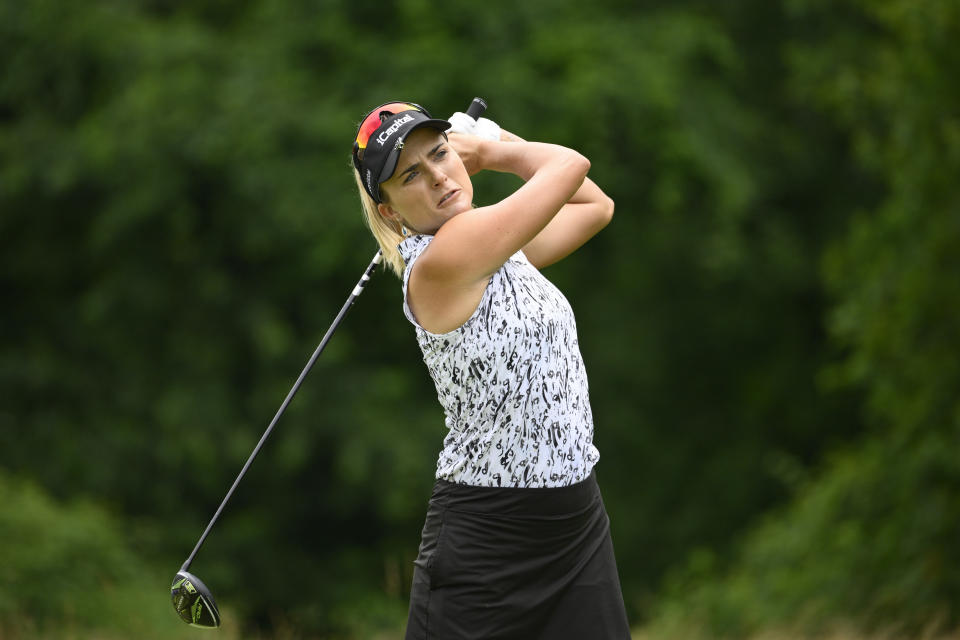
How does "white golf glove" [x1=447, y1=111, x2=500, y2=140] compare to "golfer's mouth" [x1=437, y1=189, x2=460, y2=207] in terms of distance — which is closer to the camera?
"golfer's mouth" [x1=437, y1=189, x2=460, y2=207]

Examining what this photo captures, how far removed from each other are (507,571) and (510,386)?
376mm

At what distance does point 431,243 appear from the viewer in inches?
89.0

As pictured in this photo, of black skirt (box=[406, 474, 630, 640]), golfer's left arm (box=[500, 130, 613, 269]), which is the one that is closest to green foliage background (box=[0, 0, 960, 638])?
golfer's left arm (box=[500, 130, 613, 269])

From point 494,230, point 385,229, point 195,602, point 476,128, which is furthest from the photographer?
point 195,602

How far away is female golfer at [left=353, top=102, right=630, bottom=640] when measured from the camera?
7.35 feet

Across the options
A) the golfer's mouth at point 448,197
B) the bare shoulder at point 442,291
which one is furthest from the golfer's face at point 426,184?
the bare shoulder at point 442,291

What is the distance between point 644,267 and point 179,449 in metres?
4.62

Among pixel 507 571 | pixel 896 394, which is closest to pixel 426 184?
pixel 507 571

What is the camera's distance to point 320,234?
8.61 m

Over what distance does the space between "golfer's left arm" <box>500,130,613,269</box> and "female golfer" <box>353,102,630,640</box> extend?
0.91 ft

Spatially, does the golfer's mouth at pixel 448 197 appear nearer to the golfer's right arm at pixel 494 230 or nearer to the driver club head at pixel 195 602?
the golfer's right arm at pixel 494 230

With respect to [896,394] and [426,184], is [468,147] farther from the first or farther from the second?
[896,394]

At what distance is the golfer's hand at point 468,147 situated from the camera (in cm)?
253

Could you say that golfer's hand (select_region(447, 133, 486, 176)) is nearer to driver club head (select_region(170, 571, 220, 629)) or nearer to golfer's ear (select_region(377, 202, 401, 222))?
golfer's ear (select_region(377, 202, 401, 222))
